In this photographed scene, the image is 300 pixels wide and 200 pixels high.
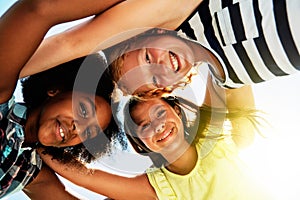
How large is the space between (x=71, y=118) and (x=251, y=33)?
493 mm

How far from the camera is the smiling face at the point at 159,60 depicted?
94cm

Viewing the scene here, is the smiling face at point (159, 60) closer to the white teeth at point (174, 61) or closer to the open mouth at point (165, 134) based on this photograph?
the white teeth at point (174, 61)

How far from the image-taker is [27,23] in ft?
2.40

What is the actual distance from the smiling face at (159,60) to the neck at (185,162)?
1.18ft

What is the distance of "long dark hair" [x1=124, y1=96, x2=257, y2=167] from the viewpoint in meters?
1.25

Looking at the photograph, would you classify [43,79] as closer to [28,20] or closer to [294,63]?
[28,20]

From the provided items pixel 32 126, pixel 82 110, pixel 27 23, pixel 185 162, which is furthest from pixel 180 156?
pixel 27 23

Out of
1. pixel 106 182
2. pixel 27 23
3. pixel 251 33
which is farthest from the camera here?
pixel 106 182

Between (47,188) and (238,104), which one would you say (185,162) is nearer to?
(238,104)

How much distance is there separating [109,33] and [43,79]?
1.25 ft

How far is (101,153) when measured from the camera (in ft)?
4.44

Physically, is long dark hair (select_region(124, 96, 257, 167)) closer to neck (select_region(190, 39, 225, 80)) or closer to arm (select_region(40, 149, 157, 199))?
arm (select_region(40, 149, 157, 199))

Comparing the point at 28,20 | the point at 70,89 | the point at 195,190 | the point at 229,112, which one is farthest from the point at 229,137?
the point at 28,20

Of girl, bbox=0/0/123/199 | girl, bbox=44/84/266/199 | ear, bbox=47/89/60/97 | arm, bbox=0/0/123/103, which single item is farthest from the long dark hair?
arm, bbox=0/0/123/103
